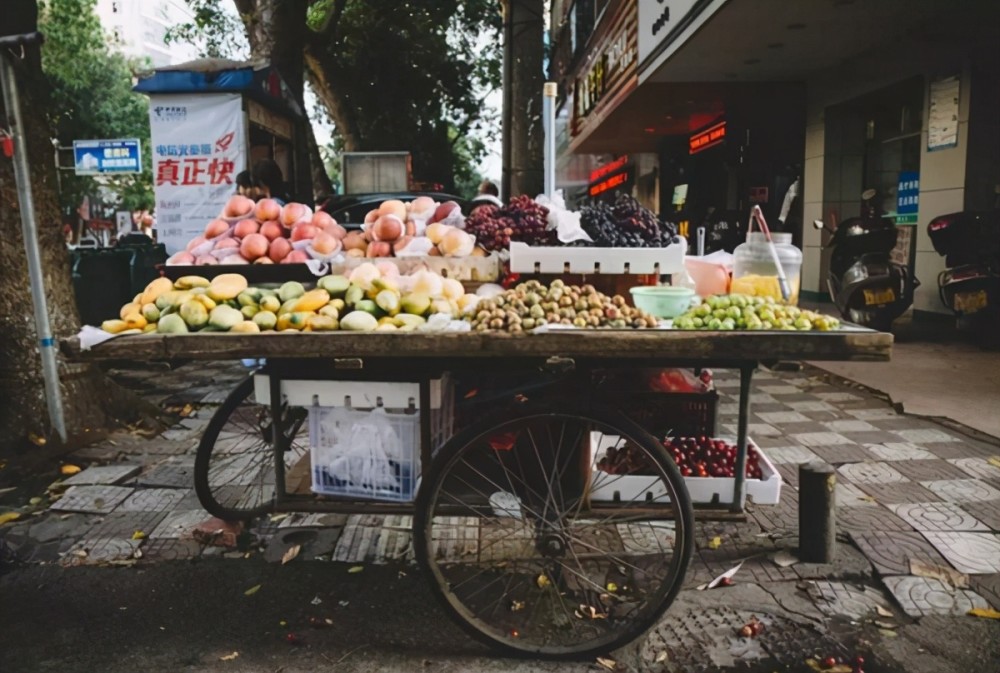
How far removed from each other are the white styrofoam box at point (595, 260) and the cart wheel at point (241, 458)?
4.01 feet

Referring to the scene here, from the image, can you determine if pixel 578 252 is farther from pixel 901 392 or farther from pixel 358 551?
pixel 901 392

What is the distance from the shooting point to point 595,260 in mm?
3064

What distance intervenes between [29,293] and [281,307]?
3026 mm

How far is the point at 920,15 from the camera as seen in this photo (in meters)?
7.48

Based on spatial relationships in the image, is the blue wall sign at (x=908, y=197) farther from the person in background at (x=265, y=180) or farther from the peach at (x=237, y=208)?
the peach at (x=237, y=208)

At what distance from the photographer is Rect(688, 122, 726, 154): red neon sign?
12995 mm

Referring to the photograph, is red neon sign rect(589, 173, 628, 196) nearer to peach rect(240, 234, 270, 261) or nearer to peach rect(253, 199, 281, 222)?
peach rect(253, 199, 281, 222)

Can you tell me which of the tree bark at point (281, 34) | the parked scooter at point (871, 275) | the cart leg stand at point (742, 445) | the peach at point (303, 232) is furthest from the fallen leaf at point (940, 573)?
the tree bark at point (281, 34)

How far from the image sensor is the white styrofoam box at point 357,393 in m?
2.59

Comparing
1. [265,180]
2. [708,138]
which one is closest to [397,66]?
[708,138]

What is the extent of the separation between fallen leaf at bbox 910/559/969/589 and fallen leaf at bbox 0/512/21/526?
4.43 metres

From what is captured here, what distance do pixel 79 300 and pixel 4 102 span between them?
543 cm

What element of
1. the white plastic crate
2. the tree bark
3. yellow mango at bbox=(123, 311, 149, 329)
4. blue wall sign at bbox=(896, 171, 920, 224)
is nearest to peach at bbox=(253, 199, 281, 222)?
yellow mango at bbox=(123, 311, 149, 329)

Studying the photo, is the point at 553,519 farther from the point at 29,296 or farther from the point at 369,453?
the point at 29,296
